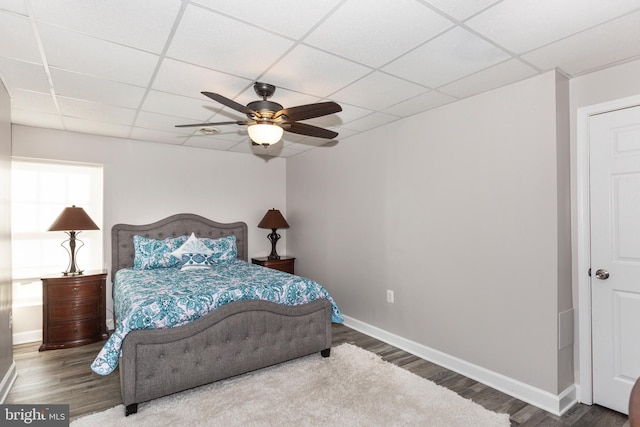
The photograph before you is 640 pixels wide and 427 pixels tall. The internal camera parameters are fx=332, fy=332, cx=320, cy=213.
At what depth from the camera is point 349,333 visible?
4.03 m

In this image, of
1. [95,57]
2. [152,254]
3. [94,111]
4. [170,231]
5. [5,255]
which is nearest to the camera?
[95,57]

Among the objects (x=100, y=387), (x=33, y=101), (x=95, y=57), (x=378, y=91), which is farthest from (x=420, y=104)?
(x=100, y=387)

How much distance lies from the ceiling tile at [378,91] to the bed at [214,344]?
5.91ft

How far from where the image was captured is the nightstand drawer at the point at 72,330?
141 inches

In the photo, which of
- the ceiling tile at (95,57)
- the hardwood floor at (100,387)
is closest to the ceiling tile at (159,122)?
the ceiling tile at (95,57)

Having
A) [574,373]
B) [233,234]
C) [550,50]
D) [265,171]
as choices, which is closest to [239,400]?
[574,373]

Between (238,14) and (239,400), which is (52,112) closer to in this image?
(238,14)

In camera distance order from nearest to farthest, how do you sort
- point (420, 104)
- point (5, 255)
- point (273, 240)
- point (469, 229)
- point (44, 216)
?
1. point (5, 255)
2. point (469, 229)
3. point (420, 104)
4. point (44, 216)
5. point (273, 240)

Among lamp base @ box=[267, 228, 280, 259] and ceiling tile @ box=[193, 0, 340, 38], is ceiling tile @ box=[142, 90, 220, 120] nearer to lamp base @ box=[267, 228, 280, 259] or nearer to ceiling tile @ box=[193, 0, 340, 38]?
ceiling tile @ box=[193, 0, 340, 38]

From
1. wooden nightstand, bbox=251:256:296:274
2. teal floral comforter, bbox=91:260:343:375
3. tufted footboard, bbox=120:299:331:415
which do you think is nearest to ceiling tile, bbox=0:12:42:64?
teal floral comforter, bbox=91:260:343:375

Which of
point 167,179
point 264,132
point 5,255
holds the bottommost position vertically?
point 5,255

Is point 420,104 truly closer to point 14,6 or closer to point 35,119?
point 14,6

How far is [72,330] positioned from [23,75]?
8.71ft

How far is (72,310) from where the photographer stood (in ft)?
12.0
